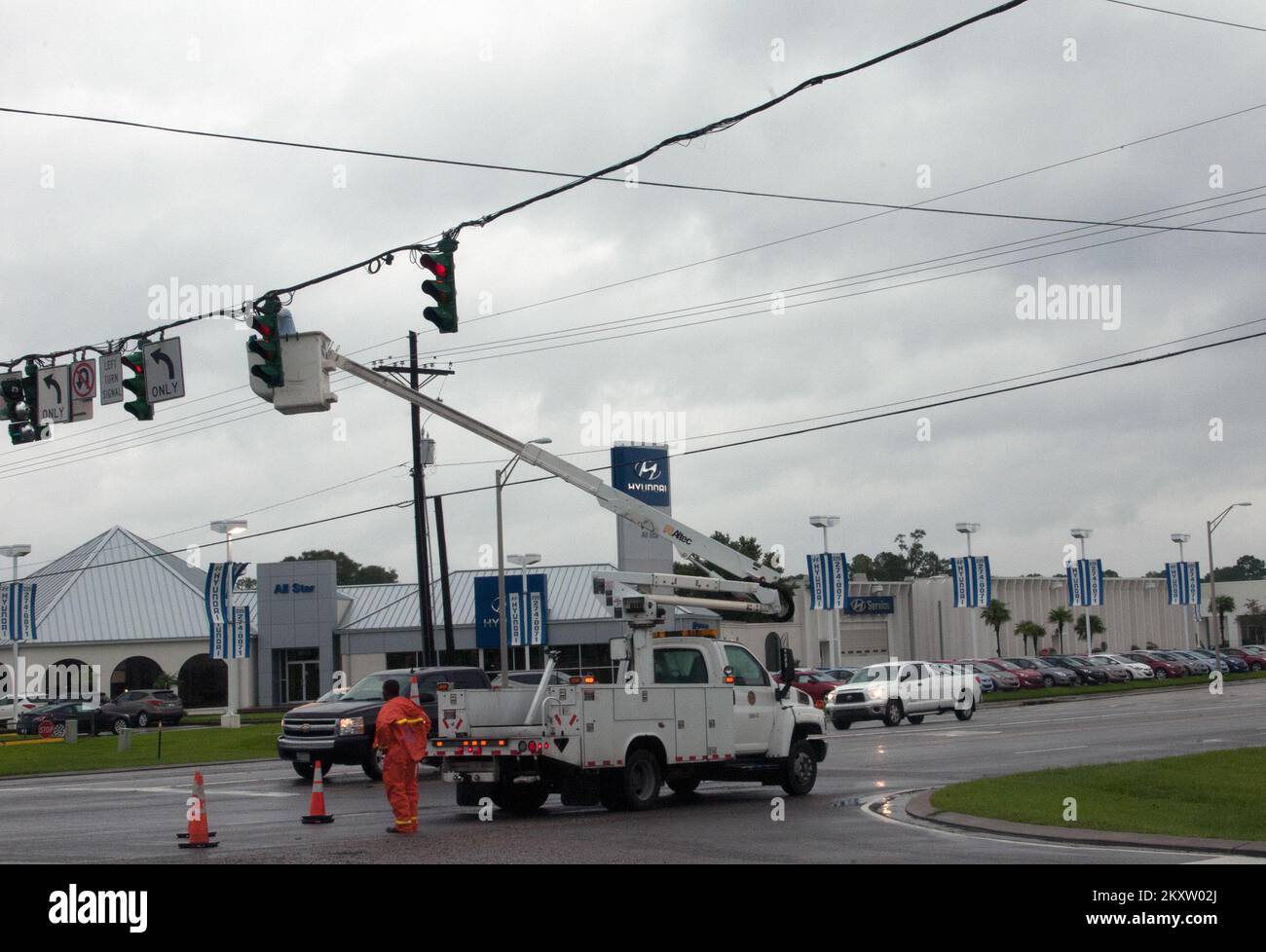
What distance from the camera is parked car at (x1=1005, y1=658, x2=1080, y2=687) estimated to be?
209 feet

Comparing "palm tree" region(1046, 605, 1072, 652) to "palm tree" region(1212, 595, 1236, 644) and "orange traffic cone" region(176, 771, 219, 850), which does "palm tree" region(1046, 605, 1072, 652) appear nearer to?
"palm tree" region(1212, 595, 1236, 644)

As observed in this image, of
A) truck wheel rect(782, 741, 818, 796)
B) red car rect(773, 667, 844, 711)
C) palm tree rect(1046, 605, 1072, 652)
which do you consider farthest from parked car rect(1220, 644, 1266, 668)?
truck wheel rect(782, 741, 818, 796)

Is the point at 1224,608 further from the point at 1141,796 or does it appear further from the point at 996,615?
the point at 1141,796

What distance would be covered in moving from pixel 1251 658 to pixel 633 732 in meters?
71.3

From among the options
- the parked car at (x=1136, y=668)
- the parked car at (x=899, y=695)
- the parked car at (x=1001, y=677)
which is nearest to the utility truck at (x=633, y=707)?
the parked car at (x=899, y=695)

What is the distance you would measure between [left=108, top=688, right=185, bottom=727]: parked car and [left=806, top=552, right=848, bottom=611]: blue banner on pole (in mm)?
28074

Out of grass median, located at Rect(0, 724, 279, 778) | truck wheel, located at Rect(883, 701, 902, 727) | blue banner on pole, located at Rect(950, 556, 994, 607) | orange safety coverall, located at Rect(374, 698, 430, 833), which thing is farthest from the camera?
blue banner on pole, located at Rect(950, 556, 994, 607)

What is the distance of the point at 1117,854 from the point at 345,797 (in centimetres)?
1225
